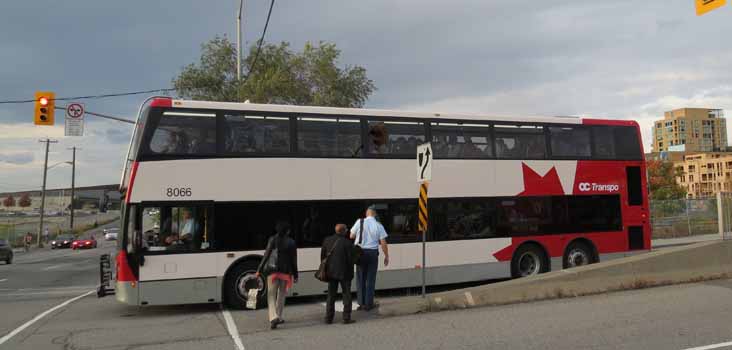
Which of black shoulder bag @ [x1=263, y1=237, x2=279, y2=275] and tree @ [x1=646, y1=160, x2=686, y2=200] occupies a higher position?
tree @ [x1=646, y1=160, x2=686, y2=200]

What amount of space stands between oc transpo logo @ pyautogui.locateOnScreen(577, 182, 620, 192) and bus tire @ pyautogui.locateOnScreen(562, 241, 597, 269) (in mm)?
1298

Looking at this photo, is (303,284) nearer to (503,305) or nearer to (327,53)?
(503,305)

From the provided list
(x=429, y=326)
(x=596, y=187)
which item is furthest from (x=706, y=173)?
(x=429, y=326)

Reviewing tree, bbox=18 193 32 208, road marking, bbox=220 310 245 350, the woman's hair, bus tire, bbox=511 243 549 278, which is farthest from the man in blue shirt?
tree, bbox=18 193 32 208

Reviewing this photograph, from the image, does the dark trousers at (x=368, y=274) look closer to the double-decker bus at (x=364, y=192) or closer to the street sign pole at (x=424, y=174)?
the street sign pole at (x=424, y=174)

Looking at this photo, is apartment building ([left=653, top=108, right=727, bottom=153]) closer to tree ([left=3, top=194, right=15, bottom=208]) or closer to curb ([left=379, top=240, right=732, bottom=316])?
curb ([left=379, top=240, right=732, bottom=316])

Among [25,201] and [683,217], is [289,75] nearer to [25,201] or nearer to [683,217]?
[683,217]

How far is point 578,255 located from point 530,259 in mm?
1253

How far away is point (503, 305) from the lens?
9898 millimetres

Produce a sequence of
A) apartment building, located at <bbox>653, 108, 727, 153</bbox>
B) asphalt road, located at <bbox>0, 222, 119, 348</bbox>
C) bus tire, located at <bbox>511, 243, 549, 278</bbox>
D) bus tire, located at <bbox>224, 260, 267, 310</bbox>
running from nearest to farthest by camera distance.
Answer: bus tire, located at <bbox>224, 260, 267, 310</bbox>, asphalt road, located at <bbox>0, 222, 119, 348</bbox>, bus tire, located at <bbox>511, 243, 549, 278</bbox>, apartment building, located at <bbox>653, 108, 727, 153</bbox>

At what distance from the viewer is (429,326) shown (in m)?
8.34

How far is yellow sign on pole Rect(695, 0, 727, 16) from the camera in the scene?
9227 mm

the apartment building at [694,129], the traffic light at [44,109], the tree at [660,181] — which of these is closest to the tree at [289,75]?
the traffic light at [44,109]

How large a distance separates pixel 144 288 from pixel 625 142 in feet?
37.4
